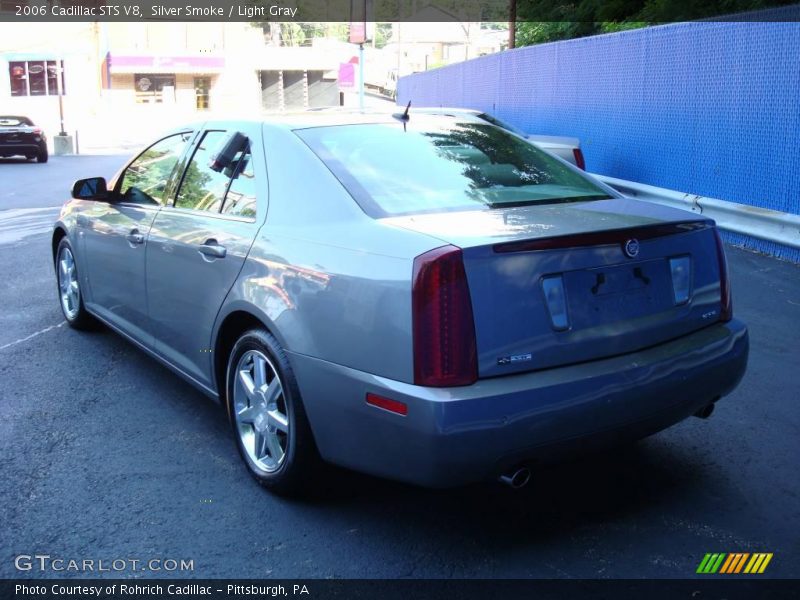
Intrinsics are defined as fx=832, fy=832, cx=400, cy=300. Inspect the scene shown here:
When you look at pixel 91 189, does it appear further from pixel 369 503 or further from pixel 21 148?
pixel 21 148

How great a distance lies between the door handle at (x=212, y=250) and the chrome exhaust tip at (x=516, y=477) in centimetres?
166

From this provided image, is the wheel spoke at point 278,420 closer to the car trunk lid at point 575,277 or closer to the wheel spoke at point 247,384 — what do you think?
the wheel spoke at point 247,384

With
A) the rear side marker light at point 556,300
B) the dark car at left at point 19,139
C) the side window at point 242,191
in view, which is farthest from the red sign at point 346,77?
the rear side marker light at point 556,300

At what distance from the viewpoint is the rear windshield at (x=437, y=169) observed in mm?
3473

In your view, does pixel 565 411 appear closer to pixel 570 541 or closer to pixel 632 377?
pixel 632 377

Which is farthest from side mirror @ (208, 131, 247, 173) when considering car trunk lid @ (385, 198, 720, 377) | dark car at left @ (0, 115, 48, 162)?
dark car at left @ (0, 115, 48, 162)

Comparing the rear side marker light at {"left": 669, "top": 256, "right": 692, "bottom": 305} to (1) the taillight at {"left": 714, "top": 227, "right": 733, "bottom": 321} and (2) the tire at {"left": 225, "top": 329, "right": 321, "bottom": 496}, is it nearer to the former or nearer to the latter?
(1) the taillight at {"left": 714, "top": 227, "right": 733, "bottom": 321}

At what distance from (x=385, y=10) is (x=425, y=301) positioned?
108m

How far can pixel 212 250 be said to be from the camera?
12.7ft

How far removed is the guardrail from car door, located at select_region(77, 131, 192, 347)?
13.3 feet

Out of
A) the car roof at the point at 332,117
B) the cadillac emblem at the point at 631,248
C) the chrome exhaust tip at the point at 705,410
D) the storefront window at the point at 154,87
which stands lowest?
the chrome exhaust tip at the point at 705,410

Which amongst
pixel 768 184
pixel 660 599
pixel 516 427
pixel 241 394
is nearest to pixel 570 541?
pixel 660 599

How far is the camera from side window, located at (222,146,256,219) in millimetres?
3838

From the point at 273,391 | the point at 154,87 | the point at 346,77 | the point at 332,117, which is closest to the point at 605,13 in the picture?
the point at 346,77
